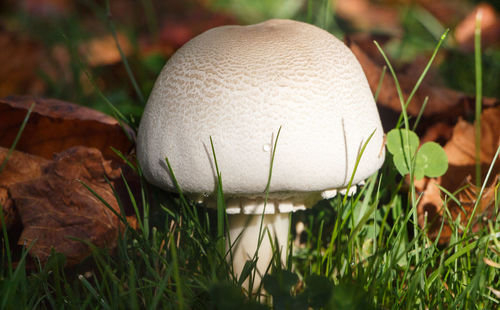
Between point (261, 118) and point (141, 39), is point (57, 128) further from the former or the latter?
point (141, 39)

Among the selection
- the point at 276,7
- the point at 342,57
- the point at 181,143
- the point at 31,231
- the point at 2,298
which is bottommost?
the point at 2,298

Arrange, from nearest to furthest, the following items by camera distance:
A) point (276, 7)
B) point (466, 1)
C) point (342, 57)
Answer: point (342, 57), point (276, 7), point (466, 1)

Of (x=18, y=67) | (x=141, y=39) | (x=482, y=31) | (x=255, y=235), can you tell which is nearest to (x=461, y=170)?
(x=255, y=235)

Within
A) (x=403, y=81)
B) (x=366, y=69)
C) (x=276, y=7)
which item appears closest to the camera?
(x=366, y=69)

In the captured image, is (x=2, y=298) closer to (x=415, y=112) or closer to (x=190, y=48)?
(x=190, y=48)

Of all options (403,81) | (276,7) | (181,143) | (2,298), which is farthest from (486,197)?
(276,7)
